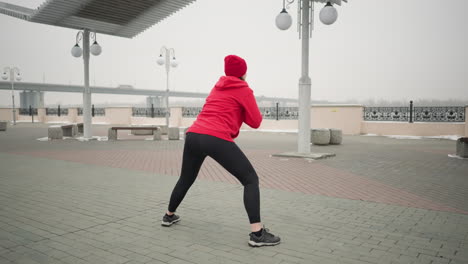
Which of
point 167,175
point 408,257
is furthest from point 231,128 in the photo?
point 167,175

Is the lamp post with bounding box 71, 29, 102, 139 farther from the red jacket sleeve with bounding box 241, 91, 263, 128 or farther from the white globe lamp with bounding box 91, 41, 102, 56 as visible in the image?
the red jacket sleeve with bounding box 241, 91, 263, 128

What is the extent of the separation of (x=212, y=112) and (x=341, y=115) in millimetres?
18205

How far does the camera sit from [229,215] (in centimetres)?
451

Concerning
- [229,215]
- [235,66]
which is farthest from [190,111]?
[235,66]

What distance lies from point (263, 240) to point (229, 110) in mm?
1242

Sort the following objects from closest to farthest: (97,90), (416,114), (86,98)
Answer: (86,98) → (416,114) → (97,90)

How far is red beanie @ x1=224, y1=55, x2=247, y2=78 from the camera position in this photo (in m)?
3.49

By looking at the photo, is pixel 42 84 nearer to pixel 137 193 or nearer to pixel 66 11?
pixel 66 11

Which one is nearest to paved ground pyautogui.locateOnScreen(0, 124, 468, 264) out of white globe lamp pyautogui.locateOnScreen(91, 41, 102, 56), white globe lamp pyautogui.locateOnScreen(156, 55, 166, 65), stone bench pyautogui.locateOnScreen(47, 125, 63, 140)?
stone bench pyautogui.locateOnScreen(47, 125, 63, 140)

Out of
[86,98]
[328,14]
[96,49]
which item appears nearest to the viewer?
[328,14]

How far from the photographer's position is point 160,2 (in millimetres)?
13469

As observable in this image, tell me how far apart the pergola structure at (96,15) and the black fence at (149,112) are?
615 inches

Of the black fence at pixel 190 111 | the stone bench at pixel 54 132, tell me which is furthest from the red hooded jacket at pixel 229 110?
the black fence at pixel 190 111

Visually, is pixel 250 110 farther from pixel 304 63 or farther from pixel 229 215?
pixel 304 63
